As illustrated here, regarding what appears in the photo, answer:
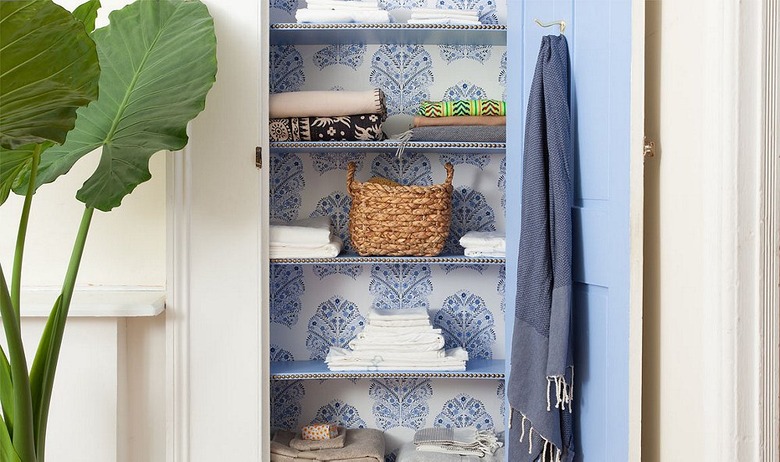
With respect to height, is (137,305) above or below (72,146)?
below

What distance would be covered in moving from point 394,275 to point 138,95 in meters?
1.20

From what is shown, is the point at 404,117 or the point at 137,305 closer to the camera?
the point at 137,305

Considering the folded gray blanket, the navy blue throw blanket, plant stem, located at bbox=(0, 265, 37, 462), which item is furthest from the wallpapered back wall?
plant stem, located at bbox=(0, 265, 37, 462)

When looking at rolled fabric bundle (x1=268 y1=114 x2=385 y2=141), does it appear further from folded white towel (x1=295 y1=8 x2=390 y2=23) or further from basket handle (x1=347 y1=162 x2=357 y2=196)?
folded white towel (x1=295 y1=8 x2=390 y2=23)

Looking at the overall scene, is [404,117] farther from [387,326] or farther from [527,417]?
[527,417]

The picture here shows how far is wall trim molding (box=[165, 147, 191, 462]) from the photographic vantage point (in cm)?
223

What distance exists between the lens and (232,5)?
2250mm

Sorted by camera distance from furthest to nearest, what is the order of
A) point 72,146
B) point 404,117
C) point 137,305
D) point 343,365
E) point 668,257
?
1. point 404,117
2. point 343,365
3. point 137,305
4. point 72,146
5. point 668,257

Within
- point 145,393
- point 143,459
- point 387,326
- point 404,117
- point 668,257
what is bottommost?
point 143,459

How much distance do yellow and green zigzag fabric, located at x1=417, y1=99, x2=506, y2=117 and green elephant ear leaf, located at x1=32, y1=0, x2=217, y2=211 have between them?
813 mm

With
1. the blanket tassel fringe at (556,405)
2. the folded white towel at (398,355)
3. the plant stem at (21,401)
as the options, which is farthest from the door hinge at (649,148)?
the plant stem at (21,401)

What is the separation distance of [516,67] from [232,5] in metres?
0.81

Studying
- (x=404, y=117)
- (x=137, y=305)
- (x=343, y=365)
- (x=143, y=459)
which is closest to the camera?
(x=137, y=305)

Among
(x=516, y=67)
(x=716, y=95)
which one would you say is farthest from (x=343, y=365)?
(x=716, y=95)
